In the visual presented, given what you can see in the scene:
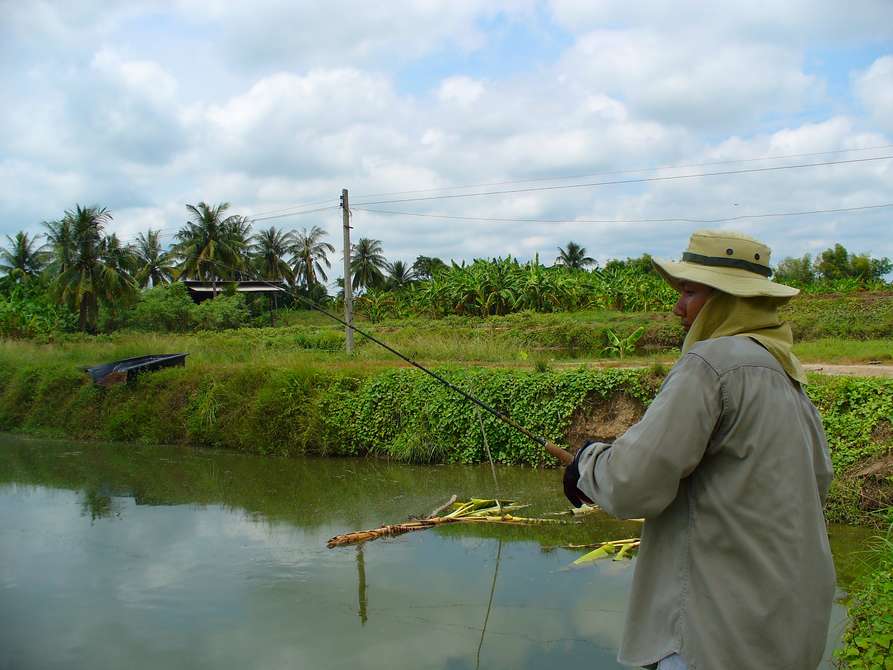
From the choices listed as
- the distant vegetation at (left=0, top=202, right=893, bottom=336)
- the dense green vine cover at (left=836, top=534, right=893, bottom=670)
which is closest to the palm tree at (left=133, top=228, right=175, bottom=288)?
the distant vegetation at (left=0, top=202, right=893, bottom=336)

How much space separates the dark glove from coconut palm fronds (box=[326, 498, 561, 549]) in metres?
4.52

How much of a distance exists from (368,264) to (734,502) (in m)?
43.1

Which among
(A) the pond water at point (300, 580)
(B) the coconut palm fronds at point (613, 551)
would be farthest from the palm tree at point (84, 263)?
(B) the coconut palm fronds at point (613, 551)

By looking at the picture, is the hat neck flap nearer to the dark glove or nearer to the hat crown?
the hat crown

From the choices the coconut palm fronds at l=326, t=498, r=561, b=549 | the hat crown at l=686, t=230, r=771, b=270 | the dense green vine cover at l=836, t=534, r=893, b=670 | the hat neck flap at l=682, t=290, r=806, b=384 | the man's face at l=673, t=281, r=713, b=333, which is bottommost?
the coconut palm fronds at l=326, t=498, r=561, b=549

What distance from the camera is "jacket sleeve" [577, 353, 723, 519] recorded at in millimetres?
1379

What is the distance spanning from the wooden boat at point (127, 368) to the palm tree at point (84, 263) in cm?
1605

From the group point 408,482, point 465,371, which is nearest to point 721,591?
point 408,482

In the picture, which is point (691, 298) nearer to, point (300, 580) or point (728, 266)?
point (728, 266)

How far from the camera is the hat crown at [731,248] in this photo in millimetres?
1598

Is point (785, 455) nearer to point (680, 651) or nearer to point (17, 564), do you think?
point (680, 651)

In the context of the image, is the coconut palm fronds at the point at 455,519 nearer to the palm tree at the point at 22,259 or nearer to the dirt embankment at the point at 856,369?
the dirt embankment at the point at 856,369

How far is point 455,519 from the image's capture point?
248 inches

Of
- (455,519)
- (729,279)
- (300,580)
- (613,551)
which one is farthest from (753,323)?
(455,519)
